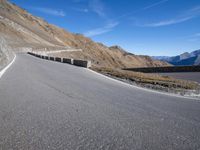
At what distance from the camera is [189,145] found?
362 cm

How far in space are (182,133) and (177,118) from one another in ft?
3.31

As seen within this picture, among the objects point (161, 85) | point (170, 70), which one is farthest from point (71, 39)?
point (161, 85)

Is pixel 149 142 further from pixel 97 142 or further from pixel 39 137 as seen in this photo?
pixel 39 137

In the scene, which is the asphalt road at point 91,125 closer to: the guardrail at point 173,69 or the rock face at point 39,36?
the guardrail at point 173,69

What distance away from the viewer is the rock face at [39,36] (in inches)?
3508

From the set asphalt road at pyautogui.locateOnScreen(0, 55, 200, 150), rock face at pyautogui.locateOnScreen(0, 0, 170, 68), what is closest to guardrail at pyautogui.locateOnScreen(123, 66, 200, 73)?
asphalt road at pyautogui.locateOnScreen(0, 55, 200, 150)

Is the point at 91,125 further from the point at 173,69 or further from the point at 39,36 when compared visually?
the point at 39,36

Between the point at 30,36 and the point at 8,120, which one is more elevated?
the point at 30,36

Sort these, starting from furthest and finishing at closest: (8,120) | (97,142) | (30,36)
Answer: (30,36)
(8,120)
(97,142)

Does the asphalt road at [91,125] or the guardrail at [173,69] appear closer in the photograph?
the asphalt road at [91,125]

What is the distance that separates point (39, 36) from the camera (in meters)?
113

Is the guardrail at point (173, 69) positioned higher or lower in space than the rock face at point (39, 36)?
lower

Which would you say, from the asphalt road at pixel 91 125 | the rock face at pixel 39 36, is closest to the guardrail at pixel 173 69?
the asphalt road at pixel 91 125

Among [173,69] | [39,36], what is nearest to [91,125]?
[173,69]
